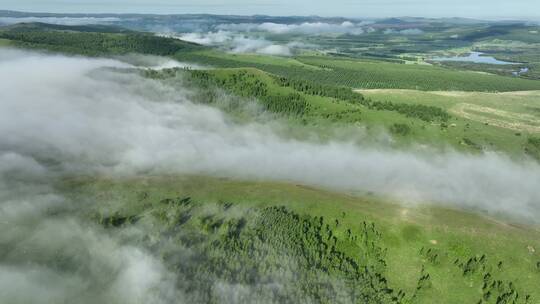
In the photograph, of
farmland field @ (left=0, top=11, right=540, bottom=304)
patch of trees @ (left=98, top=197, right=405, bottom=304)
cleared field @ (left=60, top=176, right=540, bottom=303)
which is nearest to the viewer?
patch of trees @ (left=98, top=197, right=405, bottom=304)

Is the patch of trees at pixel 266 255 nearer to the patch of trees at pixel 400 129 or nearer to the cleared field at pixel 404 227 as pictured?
the cleared field at pixel 404 227

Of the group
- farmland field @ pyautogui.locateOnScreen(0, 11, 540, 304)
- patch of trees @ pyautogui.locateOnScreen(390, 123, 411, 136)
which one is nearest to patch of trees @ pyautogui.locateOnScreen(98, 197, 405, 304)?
farmland field @ pyautogui.locateOnScreen(0, 11, 540, 304)

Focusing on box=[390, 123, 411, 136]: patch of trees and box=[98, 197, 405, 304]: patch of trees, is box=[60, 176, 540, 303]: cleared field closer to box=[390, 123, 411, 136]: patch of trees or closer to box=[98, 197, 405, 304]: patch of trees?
box=[98, 197, 405, 304]: patch of trees

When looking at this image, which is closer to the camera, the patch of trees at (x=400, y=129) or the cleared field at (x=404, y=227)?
the cleared field at (x=404, y=227)

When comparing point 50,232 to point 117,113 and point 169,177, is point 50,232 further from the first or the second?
point 117,113

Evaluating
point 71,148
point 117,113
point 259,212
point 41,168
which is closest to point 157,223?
point 259,212

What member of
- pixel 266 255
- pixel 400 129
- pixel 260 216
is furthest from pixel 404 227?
pixel 400 129

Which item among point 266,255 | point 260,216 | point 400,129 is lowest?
point 266,255

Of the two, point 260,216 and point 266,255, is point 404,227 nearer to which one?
point 266,255

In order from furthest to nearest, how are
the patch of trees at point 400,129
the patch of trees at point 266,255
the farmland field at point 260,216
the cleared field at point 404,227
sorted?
the patch of trees at point 400,129 → the cleared field at point 404,227 → the farmland field at point 260,216 → the patch of trees at point 266,255

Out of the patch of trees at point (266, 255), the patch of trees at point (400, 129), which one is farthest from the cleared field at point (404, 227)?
the patch of trees at point (400, 129)

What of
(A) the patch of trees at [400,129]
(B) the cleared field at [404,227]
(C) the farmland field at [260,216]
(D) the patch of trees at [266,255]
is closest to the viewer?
(D) the patch of trees at [266,255]
